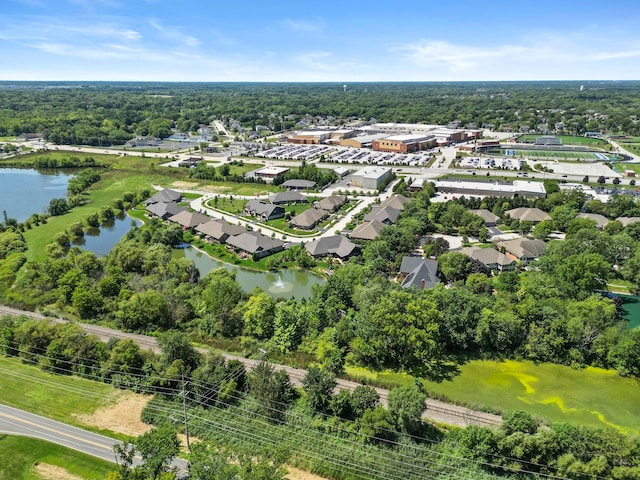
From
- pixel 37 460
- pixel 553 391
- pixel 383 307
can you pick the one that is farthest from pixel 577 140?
pixel 37 460

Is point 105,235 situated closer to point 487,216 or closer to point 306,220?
point 306,220

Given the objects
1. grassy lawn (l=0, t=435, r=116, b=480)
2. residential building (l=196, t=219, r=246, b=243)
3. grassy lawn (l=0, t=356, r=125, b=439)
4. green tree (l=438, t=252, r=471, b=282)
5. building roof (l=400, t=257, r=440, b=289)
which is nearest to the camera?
grassy lawn (l=0, t=435, r=116, b=480)

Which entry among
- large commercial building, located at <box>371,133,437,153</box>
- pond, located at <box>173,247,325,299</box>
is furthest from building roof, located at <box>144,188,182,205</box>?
large commercial building, located at <box>371,133,437,153</box>

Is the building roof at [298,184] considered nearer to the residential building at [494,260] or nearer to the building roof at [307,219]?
the building roof at [307,219]

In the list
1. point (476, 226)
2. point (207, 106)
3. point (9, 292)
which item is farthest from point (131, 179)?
point (207, 106)

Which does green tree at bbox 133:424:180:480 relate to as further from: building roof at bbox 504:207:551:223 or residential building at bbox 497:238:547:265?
building roof at bbox 504:207:551:223

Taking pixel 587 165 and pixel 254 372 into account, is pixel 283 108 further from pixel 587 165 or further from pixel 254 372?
pixel 254 372
